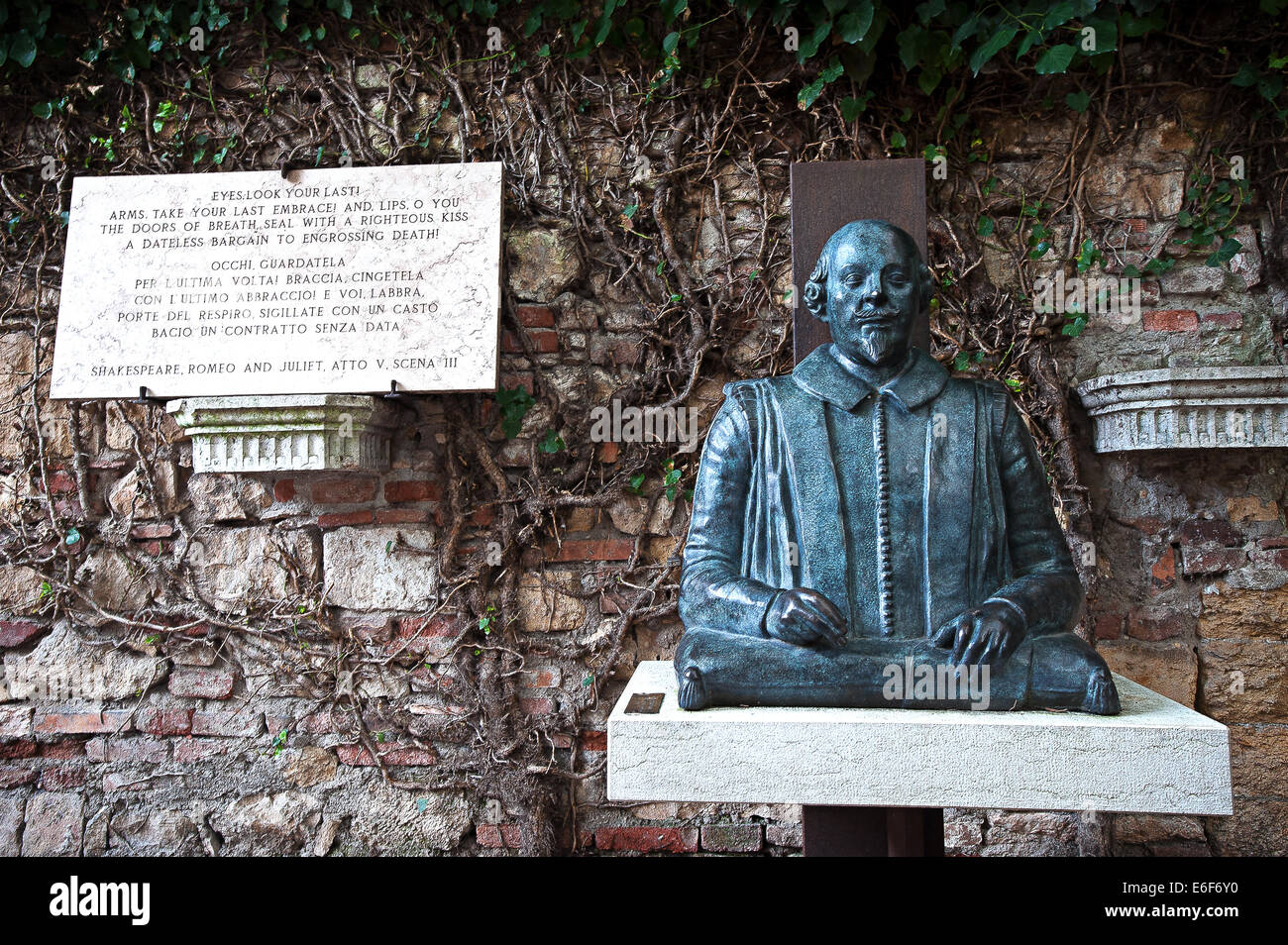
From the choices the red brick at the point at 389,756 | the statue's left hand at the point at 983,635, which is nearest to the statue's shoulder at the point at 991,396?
the statue's left hand at the point at 983,635

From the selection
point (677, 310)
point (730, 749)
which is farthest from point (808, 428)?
point (677, 310)

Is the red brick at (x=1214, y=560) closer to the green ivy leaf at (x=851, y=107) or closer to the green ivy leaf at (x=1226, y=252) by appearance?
the green ivy leaf at (x=1226, y=252)

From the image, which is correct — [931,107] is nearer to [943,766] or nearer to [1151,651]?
[1151,651]

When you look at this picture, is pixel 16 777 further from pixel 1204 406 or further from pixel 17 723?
pixel 1204 406

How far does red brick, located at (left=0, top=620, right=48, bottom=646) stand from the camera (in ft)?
10.0

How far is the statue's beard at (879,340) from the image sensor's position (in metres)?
1.87

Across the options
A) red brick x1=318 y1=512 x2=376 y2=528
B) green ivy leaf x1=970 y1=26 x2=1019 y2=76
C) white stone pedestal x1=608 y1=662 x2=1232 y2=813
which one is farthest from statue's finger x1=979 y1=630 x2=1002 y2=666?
red brick x1=318 y1=512 x2=376 y2=528

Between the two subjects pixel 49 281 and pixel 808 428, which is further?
pixel 49 281

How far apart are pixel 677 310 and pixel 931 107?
1095mm

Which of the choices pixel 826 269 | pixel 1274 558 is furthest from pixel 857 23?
pixel 1274 558

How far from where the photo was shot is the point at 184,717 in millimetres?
3016

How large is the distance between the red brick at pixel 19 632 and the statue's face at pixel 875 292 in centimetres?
293

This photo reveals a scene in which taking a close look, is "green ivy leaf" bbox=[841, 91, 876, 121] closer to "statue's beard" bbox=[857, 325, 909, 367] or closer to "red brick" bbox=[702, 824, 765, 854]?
"statue's beard" bbox=[857, 325, 909, 367]

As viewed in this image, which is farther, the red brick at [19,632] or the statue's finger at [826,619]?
the red brick at [19,632]
